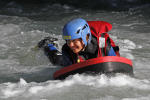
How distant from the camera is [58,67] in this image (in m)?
4.27

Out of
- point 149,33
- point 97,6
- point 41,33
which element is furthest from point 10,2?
point 149,33

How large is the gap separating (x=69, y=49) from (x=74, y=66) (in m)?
0.35

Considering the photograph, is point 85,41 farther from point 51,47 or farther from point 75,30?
point 51,47

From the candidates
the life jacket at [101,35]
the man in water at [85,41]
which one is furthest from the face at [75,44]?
the life jacket at [101,35]

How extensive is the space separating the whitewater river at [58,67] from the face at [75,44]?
0.28 metres

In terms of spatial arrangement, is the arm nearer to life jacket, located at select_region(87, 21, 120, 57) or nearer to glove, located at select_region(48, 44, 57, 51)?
glove, located at select_region(48, 44, 57, 51)

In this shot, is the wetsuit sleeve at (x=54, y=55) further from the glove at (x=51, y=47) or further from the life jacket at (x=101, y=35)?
the life jacket at (x=101, y=35)

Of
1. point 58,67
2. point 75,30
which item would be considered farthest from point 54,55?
point 75,30

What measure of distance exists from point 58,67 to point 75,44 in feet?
3.55

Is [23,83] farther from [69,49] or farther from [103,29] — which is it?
[103,29]

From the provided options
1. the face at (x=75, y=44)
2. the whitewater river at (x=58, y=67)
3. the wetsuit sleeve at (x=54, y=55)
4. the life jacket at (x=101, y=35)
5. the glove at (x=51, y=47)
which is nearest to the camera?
the whitewater river at (x=58, y=67)

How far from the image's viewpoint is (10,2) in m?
10.2

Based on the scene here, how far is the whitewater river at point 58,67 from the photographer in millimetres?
3090

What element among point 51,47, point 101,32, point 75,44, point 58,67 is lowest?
point 58,67
